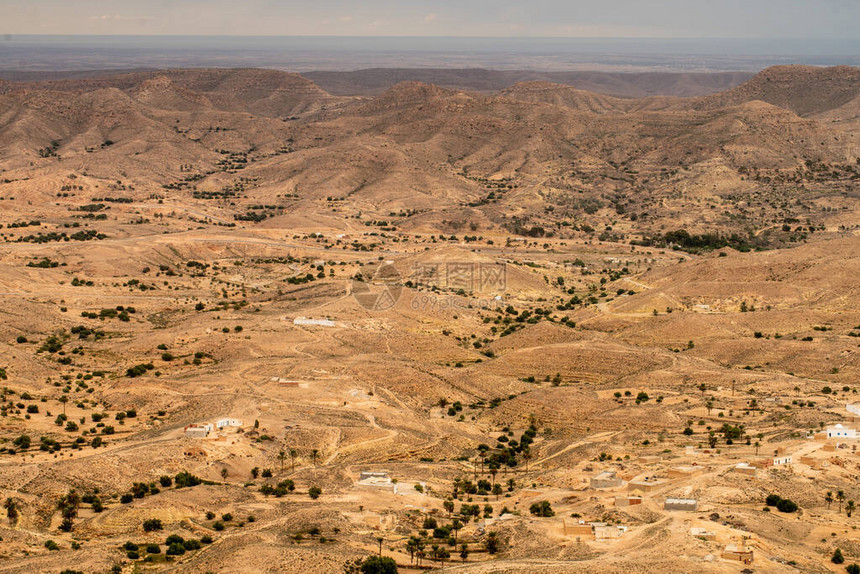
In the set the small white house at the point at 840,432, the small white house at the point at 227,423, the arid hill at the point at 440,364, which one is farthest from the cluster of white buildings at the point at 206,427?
the small white house at the point at 840,432

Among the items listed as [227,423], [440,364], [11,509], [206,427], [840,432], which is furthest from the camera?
[440,364]

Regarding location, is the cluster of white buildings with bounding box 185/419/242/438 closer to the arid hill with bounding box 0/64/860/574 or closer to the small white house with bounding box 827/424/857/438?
the arid hill with bounding box 0/64/860/574

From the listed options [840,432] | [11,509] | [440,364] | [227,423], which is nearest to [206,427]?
[227,423]

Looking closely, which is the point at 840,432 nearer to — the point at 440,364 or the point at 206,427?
the point at 440,364

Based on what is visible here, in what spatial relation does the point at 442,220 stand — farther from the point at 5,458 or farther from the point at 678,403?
the point at 5,458

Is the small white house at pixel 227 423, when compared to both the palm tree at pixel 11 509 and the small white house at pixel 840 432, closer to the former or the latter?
the palm tree at pixel 11 509

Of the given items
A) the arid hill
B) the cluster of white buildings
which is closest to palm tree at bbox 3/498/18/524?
the arid hill
